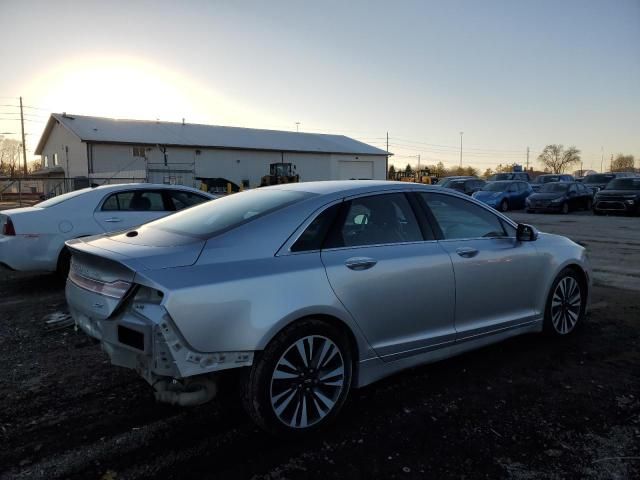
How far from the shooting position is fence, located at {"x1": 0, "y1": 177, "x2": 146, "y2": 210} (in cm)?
2169

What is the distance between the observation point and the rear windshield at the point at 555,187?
77.2 ft

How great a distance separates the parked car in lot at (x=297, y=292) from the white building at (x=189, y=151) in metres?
29.0

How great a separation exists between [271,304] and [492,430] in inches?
65.4

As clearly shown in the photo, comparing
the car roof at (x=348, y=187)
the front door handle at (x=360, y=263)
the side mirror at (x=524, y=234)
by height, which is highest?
the car roof at (x=348, y=187)

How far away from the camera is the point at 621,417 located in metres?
3.37

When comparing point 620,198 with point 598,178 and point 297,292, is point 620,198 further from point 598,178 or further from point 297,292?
point 297,292

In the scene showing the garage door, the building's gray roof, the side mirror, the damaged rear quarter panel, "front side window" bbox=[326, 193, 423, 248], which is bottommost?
the damaged rear quarter panel

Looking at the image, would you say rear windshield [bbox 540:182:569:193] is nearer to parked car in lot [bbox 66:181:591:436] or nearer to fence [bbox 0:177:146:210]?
fence [bbox 0:177:146:210]

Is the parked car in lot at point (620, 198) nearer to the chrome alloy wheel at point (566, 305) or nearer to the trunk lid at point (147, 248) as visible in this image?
the chrome alloy wheel at point (566, 305)

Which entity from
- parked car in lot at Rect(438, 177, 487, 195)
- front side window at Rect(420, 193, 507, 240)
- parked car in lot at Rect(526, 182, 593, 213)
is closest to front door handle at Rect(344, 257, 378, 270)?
front side window at Rect(420, 193, 507, 240)

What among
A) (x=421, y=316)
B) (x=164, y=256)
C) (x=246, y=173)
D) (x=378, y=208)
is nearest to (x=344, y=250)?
(x=378, y=208)

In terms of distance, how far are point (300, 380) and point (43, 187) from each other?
38.6 metres

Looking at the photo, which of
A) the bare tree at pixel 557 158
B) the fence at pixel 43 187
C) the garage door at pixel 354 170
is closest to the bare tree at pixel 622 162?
the bare tree at pixel 557 158

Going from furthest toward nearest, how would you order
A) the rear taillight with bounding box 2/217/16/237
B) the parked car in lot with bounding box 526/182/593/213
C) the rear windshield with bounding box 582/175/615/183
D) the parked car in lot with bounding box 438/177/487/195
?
the rear windshield with bounding box 582/175/615/183, the parked car in lot with bounding box 438/177/487/195, the parked car in lot with bounding box 526/182/593/213, the rear taillight with bounding box 2/217/16/237
